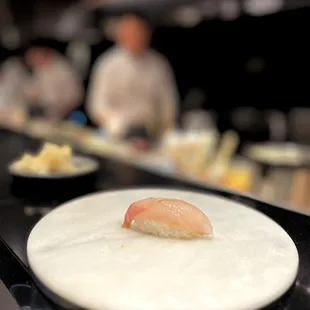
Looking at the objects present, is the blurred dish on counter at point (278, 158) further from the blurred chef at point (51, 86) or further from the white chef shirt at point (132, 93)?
the blurred chef at point (51, 86)

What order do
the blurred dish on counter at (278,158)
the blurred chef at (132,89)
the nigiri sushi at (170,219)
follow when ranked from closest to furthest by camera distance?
the nigiri sushi at (170,219)
the blurred dish on counter at (278,158)
the blurred chef at (132,89)

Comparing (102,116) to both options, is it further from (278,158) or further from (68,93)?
(68,93)

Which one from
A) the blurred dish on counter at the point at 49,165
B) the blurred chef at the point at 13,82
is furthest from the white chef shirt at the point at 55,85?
the blurred dish on counter at the point at 49,165

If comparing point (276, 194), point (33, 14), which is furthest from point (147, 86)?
point (33, 14)

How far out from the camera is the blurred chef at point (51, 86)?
24.9 ft

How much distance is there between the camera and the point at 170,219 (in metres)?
0.82

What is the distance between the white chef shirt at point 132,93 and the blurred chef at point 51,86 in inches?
118

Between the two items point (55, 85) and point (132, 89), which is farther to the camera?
point (55, 85)

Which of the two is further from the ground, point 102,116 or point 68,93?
point 102,116

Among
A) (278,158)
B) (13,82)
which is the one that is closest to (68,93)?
(13,82)

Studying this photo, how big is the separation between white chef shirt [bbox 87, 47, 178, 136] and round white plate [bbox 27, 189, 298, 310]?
11.8 ft

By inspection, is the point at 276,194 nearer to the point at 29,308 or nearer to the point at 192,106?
the point at 29,308

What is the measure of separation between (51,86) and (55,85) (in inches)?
3.0

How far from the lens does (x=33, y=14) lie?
830 cm
